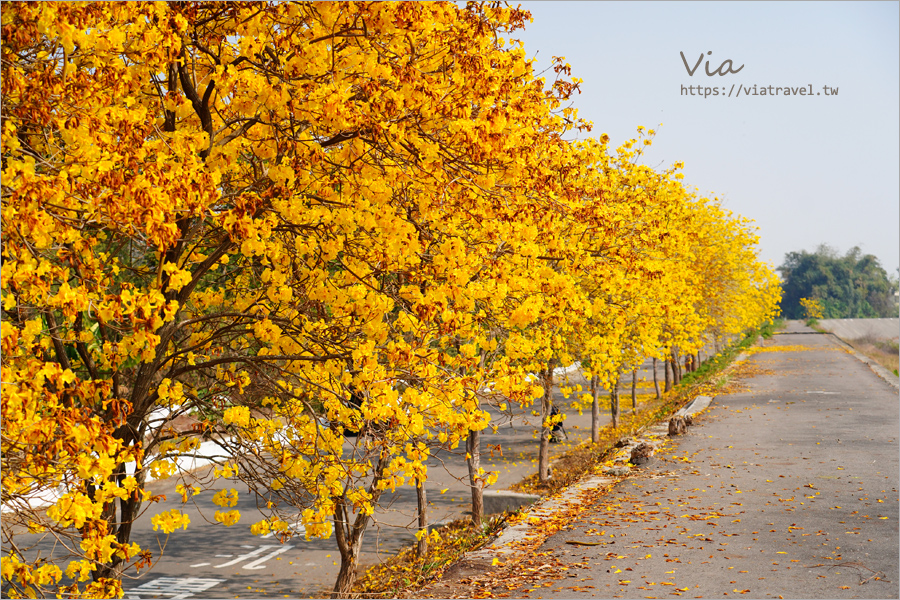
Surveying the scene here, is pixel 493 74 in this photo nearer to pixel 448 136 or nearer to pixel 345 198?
pixel 448 136

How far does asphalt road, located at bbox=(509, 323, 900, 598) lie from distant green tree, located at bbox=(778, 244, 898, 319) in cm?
10674

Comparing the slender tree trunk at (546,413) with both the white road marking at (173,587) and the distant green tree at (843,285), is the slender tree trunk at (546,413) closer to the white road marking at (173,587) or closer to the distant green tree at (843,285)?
the white road marking at (173,587)

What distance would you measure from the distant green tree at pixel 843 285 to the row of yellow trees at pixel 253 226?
376 ft

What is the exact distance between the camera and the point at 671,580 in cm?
581

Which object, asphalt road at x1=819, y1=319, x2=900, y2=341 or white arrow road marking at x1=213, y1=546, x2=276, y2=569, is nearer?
white arrow road marking at x1=213, y1=546, x2=276, y2=569

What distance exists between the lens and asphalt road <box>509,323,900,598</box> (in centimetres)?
574

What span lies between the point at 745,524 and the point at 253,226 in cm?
551

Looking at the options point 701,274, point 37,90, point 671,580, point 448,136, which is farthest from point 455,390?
point 701,274

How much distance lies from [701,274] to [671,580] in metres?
20.5

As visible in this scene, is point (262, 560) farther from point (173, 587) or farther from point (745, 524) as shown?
point (745, 524)

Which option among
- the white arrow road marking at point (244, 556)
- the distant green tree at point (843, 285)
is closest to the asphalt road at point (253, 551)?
the white arrow road marking at point (244, 556)

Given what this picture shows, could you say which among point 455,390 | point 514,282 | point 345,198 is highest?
point 345,198

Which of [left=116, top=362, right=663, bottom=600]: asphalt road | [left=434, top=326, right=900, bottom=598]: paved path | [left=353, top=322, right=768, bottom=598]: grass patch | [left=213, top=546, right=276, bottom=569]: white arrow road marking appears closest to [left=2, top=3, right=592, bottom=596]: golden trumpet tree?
[left=434, top=326, right=900, bottom=598]: paved path

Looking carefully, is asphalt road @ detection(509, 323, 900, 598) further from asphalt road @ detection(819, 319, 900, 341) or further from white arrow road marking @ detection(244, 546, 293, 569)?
asphalt road @ detection(819, 319, 900, 341)
